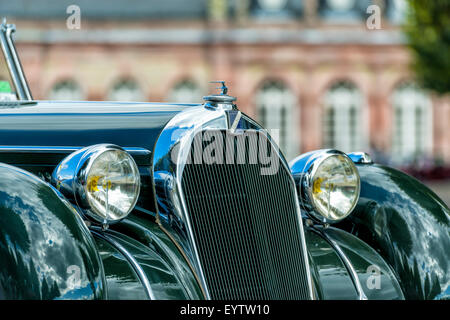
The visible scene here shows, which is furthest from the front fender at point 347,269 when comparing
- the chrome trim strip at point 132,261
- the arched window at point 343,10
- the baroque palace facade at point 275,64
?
the arched window at point 343,10

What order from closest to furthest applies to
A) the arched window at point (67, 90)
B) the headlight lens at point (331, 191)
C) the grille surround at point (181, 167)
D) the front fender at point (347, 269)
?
the grille surround at point (181, 167)
the front fender at point (347, 269)
the headlight lens at point (331, 191)
the arched window at point (67, 90)

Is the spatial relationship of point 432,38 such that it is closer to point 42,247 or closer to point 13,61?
point 13,61

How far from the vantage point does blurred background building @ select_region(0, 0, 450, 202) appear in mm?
33688

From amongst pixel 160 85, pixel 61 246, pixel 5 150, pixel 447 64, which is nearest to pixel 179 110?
pixel 5 150

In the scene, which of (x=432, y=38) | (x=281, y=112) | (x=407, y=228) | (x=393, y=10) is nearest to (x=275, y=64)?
(x=281, y=112)

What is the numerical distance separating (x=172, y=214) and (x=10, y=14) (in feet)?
6.58

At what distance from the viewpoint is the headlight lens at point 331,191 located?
3469mm

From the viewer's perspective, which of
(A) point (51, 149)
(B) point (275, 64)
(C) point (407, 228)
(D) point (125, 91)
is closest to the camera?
(A) point (51, 149)

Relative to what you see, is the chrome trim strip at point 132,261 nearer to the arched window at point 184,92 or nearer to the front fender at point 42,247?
the front fender at point 42,247

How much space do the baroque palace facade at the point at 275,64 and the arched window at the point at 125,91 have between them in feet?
0.21

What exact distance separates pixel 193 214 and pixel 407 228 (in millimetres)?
1106

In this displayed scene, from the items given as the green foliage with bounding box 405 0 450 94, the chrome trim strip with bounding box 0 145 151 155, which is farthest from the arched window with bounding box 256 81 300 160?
the chrome trim strip with bounding box 0 145 151 155

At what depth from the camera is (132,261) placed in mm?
2846

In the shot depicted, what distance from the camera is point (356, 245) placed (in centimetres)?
358
